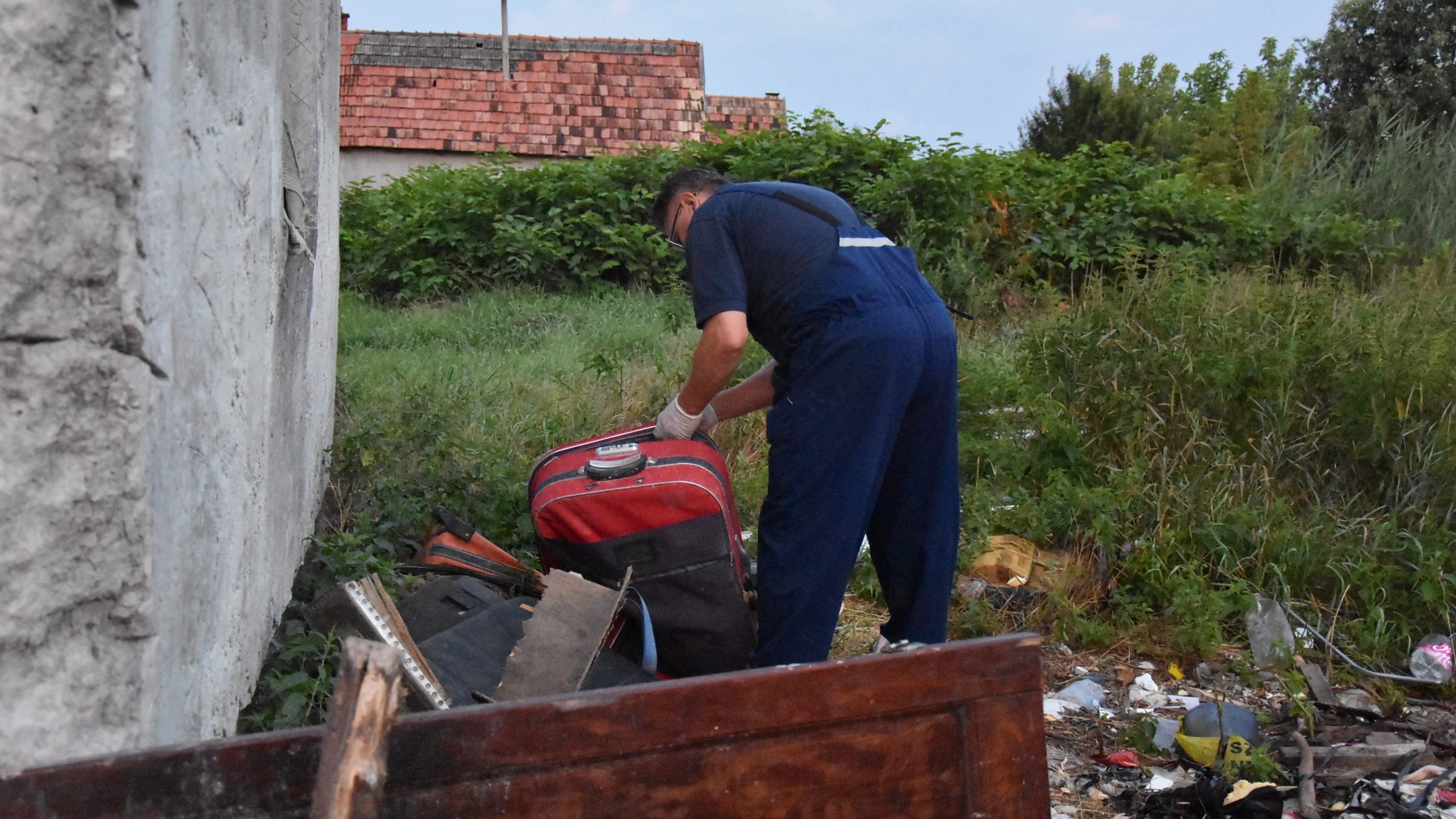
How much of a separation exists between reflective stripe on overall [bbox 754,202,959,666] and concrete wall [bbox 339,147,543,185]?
14.5m

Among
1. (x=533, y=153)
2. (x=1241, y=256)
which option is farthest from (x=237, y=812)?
(x=533, y=153)

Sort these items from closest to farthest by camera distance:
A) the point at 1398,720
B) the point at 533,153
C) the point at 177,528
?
the point at 177,528 → the point at 1398,720 → the point at 533,153

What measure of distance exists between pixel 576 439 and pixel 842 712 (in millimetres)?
4051

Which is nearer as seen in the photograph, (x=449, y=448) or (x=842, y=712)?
(x=842, y=712)

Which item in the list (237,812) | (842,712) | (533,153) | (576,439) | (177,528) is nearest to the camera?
(237,812)

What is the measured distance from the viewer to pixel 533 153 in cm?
1678

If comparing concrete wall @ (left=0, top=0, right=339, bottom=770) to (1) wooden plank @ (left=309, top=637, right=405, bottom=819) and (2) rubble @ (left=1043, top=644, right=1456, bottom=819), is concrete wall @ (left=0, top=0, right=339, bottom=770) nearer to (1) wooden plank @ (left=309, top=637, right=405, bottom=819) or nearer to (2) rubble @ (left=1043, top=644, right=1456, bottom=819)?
(1) wooden plank @ (left=309, top=637, right=405, bottom=819)

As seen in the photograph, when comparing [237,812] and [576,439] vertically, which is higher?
[237,812]

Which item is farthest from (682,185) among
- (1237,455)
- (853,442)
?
(1237,455)

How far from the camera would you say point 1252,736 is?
10.9ft

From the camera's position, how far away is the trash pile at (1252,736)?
3.02m

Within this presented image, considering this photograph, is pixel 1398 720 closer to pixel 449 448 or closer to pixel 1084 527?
pixel 1084 527

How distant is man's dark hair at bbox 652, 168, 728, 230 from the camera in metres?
3.35

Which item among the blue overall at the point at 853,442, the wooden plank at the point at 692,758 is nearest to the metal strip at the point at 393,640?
the blue overall at the point at 853,442
